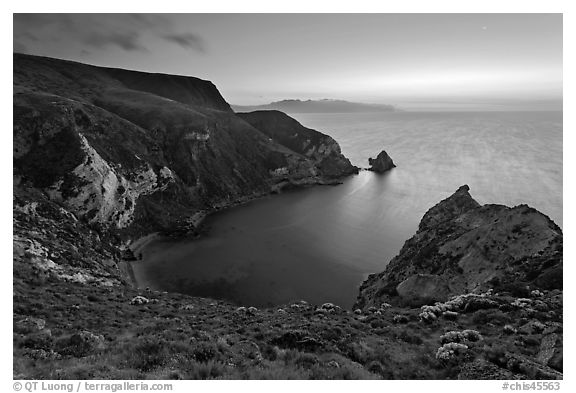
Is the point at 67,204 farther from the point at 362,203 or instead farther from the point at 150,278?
the point at 362,203

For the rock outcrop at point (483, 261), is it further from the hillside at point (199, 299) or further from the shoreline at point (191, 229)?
the shoreline at point (191, 229)

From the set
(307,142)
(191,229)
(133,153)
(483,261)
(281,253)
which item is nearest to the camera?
(483,261)

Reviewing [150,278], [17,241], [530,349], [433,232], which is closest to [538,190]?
[433,232]

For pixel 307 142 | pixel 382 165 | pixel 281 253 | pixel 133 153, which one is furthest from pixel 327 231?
pixel 307 142

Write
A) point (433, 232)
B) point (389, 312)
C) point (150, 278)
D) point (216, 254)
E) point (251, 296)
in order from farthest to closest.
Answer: point (216, 254) → point (150, 278) → point (251, 296) → point (433, 232) → point (389, 312)

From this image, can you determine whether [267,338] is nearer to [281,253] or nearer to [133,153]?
[281,253]

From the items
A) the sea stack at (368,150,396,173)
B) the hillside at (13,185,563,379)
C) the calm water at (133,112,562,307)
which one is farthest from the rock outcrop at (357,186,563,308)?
the sea stack at (368,150,396,173)

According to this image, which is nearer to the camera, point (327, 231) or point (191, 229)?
point (191, 229)
